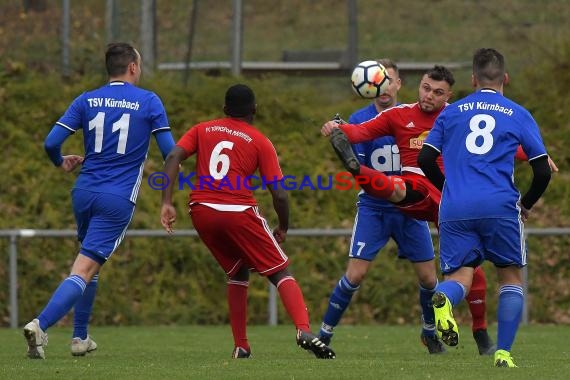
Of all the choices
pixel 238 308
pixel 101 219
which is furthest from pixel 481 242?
pixel 101 219

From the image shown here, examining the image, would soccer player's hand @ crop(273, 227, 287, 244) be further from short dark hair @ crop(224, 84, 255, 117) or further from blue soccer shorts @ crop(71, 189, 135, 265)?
blue soccer shorts @ crop(71, 189, 135, 265)

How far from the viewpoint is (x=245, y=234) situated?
29.1ft

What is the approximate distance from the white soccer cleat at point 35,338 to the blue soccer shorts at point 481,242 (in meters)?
2.84

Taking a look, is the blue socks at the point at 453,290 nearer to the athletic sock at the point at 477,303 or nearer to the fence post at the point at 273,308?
the athletic sock at the point at 477,303

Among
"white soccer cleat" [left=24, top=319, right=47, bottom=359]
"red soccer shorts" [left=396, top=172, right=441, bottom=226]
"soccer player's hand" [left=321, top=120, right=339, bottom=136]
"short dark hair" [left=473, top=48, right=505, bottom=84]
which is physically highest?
"short dark hair" [left=473, top=48, right=505, bottom=84]

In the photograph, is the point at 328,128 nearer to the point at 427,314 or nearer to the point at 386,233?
the point at 386,233

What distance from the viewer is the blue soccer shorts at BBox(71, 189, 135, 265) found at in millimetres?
9148

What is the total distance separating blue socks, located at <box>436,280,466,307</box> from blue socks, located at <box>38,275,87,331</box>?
2.72 metres

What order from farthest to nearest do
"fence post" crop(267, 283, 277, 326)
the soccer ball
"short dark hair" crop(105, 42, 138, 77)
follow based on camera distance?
"fence post" crop(267, 283, 277, 326) → the soccer ball → "short dark hair" crop(105, 42, 138, 77)

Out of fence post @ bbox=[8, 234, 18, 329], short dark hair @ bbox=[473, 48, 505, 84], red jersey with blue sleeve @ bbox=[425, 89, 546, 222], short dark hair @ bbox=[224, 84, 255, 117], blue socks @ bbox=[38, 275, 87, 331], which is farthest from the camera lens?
fence post @ bbox=[8, 234, 18, 329]

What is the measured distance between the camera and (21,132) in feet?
57.1

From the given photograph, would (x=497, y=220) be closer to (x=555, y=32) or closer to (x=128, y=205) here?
(x=128, y=205)

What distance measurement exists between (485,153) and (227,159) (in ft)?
6.28

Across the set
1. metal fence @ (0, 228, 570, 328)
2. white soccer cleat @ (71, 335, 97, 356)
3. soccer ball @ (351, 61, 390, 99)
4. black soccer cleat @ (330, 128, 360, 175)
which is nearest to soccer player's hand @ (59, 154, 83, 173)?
white soccer cleat @ (71, 335, 97, 356)
